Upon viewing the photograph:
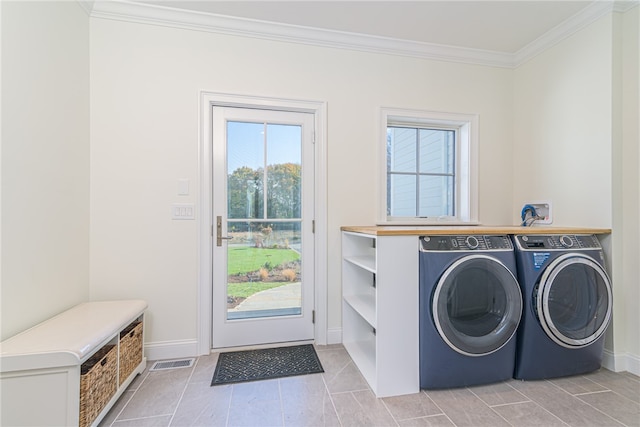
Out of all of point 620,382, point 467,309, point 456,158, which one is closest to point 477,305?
point 467,309

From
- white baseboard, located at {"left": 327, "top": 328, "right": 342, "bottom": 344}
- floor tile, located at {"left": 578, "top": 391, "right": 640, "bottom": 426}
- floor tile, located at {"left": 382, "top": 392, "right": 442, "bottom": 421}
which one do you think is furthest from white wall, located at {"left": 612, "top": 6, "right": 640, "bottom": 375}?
white baseboard, located at {"left": 327, "top": 328, "right": 342, "bottom": 344}

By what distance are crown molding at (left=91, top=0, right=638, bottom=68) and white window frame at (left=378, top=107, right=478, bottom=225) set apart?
0.53 meters

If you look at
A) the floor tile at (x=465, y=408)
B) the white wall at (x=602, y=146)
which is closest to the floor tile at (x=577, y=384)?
the white wall at (x=602, y=146)

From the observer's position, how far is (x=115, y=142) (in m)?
2.02

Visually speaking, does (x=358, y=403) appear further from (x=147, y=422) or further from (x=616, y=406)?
(x=616, y=406)

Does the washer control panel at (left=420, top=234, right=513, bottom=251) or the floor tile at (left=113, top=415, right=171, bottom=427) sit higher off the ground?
the washer control panel at (left=420, top=234, right=513, bottom=251)

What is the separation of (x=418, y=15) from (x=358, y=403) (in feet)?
8.86

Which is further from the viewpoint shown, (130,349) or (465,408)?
(130,349)

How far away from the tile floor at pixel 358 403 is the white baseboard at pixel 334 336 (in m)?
0.46

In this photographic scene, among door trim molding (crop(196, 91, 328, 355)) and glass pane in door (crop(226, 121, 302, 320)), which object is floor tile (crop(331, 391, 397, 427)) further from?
glass pane in door (crop(226, 121, 302, 320))

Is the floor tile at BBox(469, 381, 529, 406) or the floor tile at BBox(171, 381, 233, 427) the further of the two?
the floor tile at BBox(469, 381, 529, 406)

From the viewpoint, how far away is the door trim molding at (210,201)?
2139mm

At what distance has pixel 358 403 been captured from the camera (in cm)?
158

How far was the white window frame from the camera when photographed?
8.03 ft
